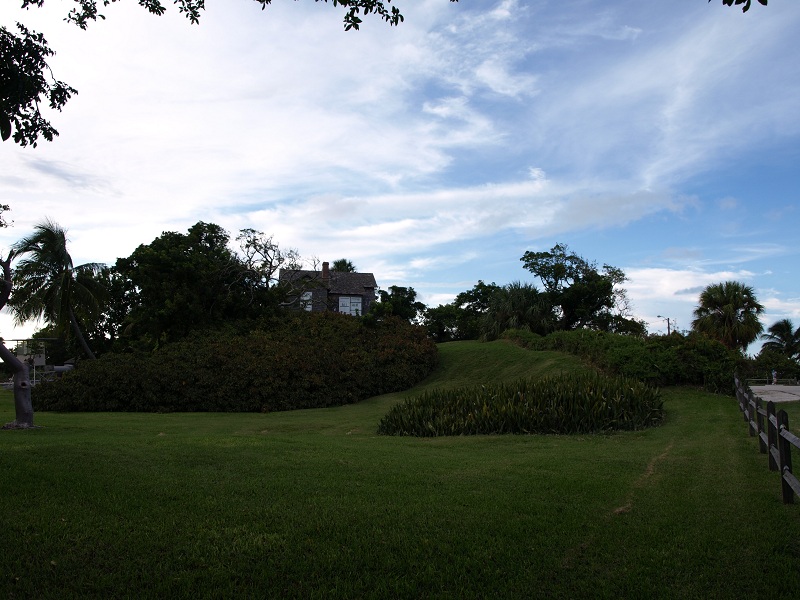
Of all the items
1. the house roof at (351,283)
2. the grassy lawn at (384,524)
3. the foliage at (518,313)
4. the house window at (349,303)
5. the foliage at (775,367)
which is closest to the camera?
the grassy lawn at (384,524)

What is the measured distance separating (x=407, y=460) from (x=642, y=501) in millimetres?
3822

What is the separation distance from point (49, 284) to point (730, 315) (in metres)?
37.6

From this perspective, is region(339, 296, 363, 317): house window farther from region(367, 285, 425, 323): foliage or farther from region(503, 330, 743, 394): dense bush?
region(503, 330, 743, 394): dense bush

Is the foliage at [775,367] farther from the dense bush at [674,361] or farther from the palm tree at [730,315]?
the dense bush at [674,361]

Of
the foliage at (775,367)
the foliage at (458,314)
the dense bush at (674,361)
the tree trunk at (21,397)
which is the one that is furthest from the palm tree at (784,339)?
the tree trunk at (21,397)

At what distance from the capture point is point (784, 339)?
55750 millimetres

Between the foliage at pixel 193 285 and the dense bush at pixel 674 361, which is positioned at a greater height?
the foliage at pixel 193 285

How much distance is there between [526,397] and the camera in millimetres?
15242

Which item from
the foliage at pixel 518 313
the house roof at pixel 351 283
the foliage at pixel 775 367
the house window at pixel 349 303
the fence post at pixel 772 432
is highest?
the house roof at pixel 351 283

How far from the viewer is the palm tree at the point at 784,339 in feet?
178

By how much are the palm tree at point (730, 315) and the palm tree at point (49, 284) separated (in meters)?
34.9

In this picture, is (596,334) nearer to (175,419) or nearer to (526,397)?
(526,397)

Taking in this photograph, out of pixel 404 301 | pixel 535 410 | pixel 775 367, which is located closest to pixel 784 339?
pixel 775 367

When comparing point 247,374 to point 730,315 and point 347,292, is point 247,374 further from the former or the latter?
point 347,292
